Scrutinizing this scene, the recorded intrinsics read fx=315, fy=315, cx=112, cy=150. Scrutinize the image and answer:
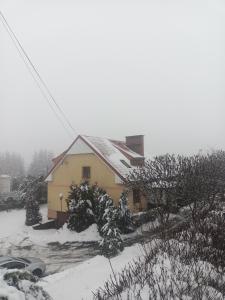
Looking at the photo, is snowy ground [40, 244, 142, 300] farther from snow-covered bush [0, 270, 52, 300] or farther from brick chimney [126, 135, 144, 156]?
brick chimney [126, 135, 144, 156]

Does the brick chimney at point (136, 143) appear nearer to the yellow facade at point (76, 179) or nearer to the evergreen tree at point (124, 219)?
the yellow facade at point (76, 179)

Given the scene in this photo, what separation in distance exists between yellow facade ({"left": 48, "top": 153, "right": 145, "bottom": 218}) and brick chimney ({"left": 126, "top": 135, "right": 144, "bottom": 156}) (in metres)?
7.02

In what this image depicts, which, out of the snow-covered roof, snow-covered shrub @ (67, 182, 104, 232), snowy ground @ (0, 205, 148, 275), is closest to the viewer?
snowy ground @ (0, 205, 148, 275)

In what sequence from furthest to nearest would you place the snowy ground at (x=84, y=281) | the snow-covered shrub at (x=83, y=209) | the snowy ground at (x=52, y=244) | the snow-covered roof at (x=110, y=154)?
the snow-covered roof at (x=110, y=154)
the snow-covered shrub at (x=83, y=209)
the snowy ground at (x=52, y=244)
the snowy ground at (x=84, y=281)

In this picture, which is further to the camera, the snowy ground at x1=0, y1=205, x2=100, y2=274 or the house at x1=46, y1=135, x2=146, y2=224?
the house at x1=46, y1=135, x2=146, y2=224

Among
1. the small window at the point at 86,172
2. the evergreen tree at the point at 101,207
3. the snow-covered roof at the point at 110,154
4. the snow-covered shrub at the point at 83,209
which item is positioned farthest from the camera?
the small window at the point at 86,172

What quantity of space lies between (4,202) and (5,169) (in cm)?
8629

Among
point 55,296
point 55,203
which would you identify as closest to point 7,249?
point 55,203

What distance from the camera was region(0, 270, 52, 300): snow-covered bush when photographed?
14.4ft

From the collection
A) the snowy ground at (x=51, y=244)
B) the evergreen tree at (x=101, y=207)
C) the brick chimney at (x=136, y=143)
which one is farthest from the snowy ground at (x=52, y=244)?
the brick chimney at (x=136, y=143)

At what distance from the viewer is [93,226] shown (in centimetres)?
2070

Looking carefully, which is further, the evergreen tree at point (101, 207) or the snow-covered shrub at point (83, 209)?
the snow-covered shrub at point (83, 209)

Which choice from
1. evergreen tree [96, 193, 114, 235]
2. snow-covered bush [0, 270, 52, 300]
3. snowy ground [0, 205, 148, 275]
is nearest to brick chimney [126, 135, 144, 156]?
evergreen tree [96, 193, 114, 235]

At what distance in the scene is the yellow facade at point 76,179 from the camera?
23.0m
